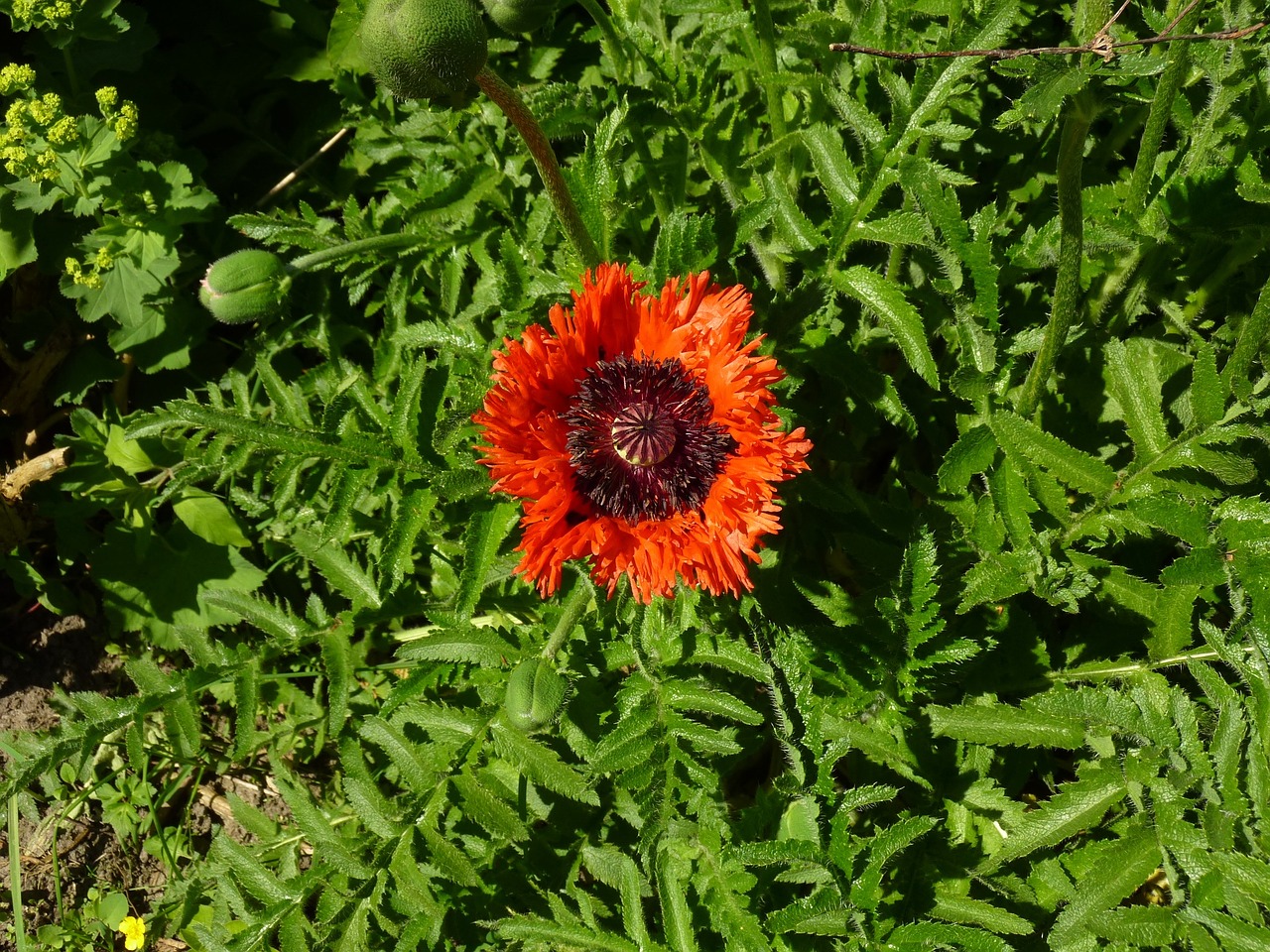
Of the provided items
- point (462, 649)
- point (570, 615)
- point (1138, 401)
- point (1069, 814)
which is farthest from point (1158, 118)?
point (462, 649)

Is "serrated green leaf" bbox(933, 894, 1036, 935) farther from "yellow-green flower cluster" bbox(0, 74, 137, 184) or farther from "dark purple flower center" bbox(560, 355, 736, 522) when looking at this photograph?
"yellow-green flower cluster" bbox(0, 74, 137, 184)

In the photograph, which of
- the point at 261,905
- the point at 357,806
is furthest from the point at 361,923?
the point at 261,905

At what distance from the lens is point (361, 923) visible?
2.88 m

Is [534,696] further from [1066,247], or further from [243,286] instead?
[1066,247]

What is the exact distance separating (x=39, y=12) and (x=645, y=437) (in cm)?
244

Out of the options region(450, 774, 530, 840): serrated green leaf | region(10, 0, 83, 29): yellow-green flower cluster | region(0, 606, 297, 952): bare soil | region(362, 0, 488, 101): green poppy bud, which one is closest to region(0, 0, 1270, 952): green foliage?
region(450, 774, 530, 840): serrated green leaf

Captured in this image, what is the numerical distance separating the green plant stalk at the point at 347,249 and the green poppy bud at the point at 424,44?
1004 millimetres

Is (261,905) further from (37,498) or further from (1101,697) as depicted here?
(1101,697)

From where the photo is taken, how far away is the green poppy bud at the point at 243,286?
3189mm

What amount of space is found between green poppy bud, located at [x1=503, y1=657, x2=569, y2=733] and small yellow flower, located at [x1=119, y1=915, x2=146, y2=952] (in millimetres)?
2250

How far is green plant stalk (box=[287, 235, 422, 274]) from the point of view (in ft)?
10.9

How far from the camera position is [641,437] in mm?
2975

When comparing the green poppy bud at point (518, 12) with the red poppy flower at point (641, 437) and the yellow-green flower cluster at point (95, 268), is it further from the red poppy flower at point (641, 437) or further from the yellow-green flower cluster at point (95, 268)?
the yellow-green flower cluster at point (95, 268)

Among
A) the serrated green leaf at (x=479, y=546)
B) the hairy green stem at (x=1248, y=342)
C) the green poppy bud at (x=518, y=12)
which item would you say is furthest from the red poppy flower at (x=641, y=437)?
the hairy green stem at (x=1248, y=342)
